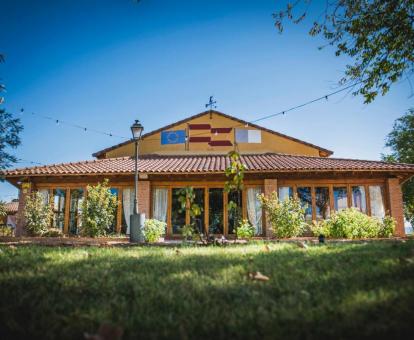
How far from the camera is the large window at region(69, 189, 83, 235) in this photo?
13633 mm

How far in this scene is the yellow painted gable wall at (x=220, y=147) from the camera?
55.6 ft

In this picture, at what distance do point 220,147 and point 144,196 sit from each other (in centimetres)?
575

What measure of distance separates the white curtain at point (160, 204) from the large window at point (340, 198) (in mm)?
8012

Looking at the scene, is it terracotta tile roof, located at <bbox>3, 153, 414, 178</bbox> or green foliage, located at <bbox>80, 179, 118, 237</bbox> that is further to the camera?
terracotta tile roof, located at <bbox>3, 153, 414, 178</bbox>

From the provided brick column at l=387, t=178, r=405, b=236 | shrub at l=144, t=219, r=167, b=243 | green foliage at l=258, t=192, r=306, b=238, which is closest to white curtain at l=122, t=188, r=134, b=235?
shrub at l=144, t=219, r=167, b=243

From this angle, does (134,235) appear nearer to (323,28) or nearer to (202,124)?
(323,28)

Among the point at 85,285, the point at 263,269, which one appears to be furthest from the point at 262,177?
the point at 85,285

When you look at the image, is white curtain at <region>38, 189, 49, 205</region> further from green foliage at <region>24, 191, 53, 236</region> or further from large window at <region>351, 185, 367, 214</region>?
large window at <region>351, 185, 367, 214</region>

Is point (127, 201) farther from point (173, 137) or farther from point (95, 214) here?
point (173, 137)

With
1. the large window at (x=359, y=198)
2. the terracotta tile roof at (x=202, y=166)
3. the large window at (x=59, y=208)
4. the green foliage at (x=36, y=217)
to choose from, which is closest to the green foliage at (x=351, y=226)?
the large window at (x=359, y=198)

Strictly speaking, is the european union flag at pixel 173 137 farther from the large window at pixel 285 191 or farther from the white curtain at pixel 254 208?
the large window at pixel 285 191

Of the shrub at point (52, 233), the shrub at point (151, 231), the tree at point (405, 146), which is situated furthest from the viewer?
the tree at point (405, 146)

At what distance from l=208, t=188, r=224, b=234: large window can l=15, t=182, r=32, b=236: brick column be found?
821 centimetres

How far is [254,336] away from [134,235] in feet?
25.1
